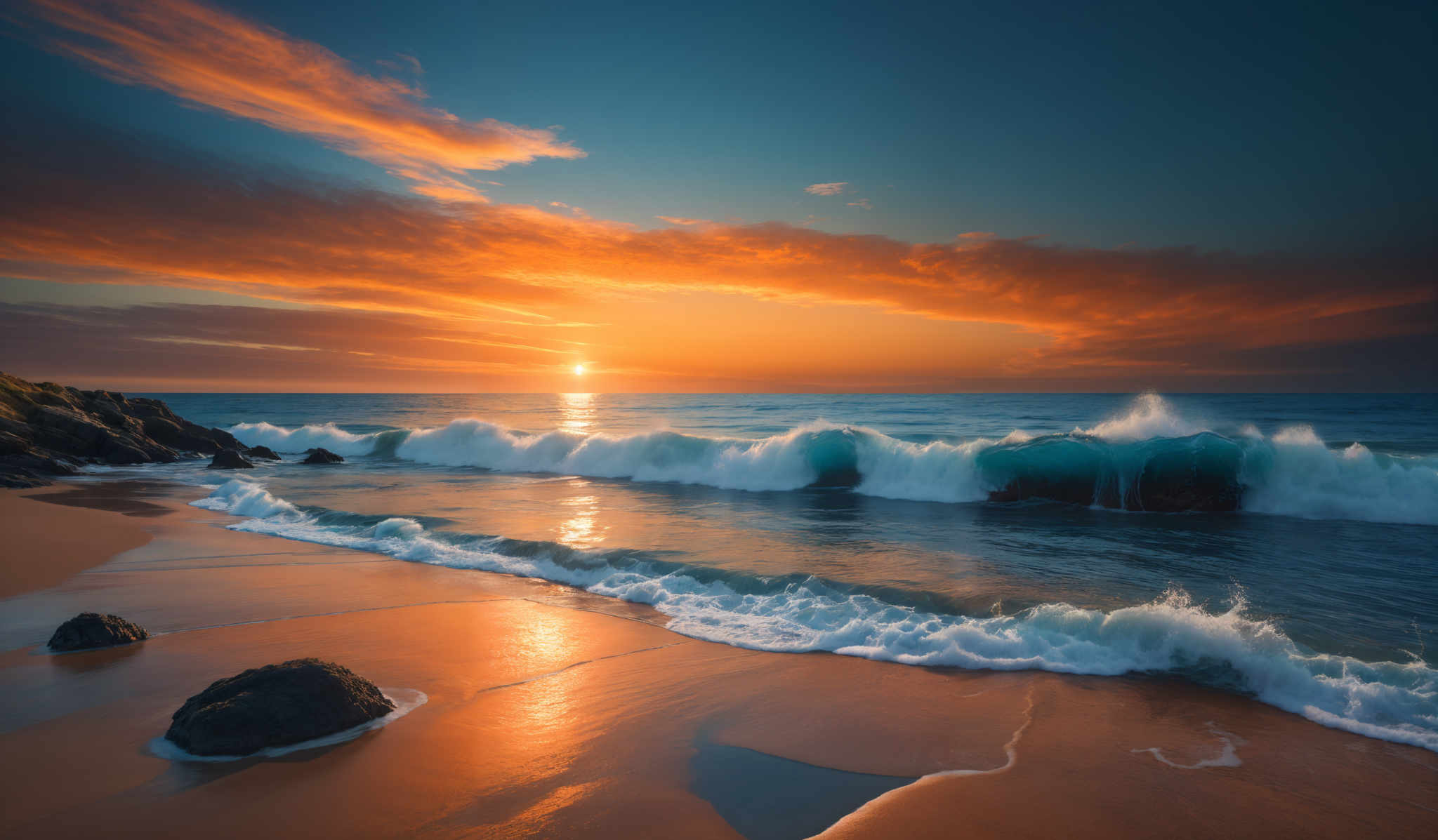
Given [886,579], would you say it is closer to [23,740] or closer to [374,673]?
[374,673]

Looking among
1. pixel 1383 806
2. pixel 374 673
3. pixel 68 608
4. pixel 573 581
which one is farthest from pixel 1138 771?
pixel 68 608

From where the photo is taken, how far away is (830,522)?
38.7 ft

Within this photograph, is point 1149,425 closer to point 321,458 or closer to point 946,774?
point 946,774

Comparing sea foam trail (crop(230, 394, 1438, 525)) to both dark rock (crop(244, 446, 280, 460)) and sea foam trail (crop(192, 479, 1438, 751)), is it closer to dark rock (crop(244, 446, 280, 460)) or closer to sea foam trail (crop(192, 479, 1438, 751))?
sea foam trail (crop(192, 479, 1438, 751))

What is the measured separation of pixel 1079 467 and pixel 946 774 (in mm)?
13222

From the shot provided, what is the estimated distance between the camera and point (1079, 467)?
14.6 metres

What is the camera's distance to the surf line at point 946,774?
10.3ft

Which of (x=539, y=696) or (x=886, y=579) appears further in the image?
(x=886, y=579)

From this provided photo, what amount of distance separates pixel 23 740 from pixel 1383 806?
787cm

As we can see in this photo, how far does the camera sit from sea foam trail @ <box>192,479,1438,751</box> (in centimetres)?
458

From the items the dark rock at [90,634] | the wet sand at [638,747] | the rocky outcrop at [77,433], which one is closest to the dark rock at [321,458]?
the rocky outcrop at [77,433]

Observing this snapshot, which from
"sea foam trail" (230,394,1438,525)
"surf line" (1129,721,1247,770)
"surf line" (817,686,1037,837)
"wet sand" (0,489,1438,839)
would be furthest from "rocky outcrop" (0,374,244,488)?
"surf line" (1129,721,1247,770)

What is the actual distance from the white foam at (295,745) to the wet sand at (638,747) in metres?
0.07

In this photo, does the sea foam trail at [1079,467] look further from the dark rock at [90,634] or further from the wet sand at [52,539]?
the dark rock at [90,634]
